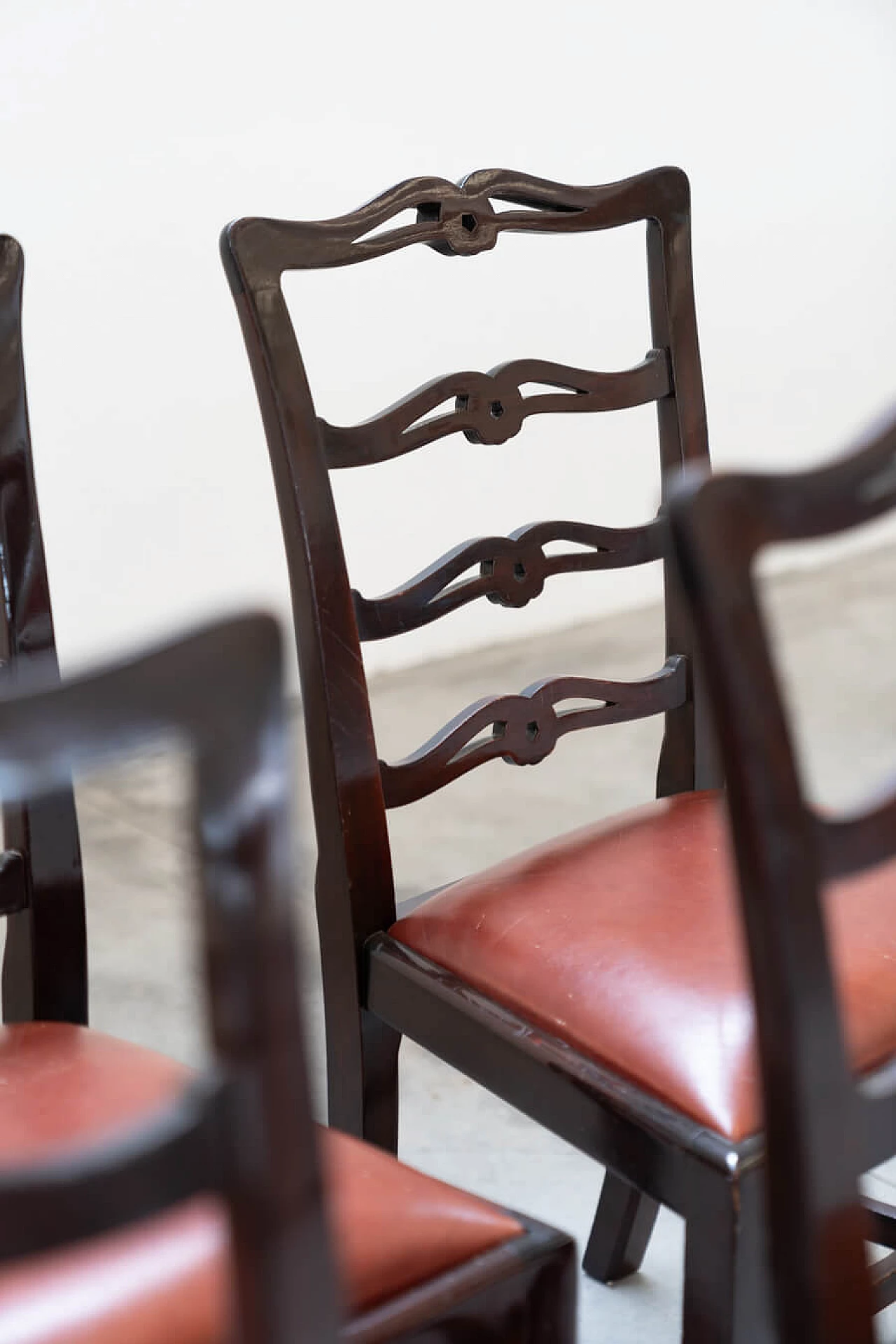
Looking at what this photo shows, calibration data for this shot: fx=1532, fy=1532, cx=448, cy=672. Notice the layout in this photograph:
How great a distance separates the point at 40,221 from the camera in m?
2.59

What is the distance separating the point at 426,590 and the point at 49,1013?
40cm

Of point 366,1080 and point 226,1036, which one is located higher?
point 226,1036

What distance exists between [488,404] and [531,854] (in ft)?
1.11

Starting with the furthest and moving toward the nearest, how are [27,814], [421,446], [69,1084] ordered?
[421,446] → [27,814] → [69,1084]

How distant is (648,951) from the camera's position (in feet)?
3.21

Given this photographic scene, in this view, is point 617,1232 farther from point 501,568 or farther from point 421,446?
point 421,446

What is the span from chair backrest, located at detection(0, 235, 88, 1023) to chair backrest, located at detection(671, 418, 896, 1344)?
0.50 meters

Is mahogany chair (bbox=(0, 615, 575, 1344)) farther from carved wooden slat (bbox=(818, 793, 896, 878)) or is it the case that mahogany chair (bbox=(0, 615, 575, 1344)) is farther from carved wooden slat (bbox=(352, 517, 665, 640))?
carved wooden slat (bbox=(352, 517, 665, 640))

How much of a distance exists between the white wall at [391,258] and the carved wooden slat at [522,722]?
3.36ft

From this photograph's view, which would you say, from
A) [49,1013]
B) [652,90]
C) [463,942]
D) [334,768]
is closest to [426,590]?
[334,768]

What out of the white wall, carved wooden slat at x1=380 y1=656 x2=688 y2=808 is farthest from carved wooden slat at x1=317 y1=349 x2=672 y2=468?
the white wall

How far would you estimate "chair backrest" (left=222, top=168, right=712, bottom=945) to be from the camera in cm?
104

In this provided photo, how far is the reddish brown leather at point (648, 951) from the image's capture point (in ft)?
2.91

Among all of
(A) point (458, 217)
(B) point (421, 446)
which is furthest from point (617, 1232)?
(A) point (458, 217)
